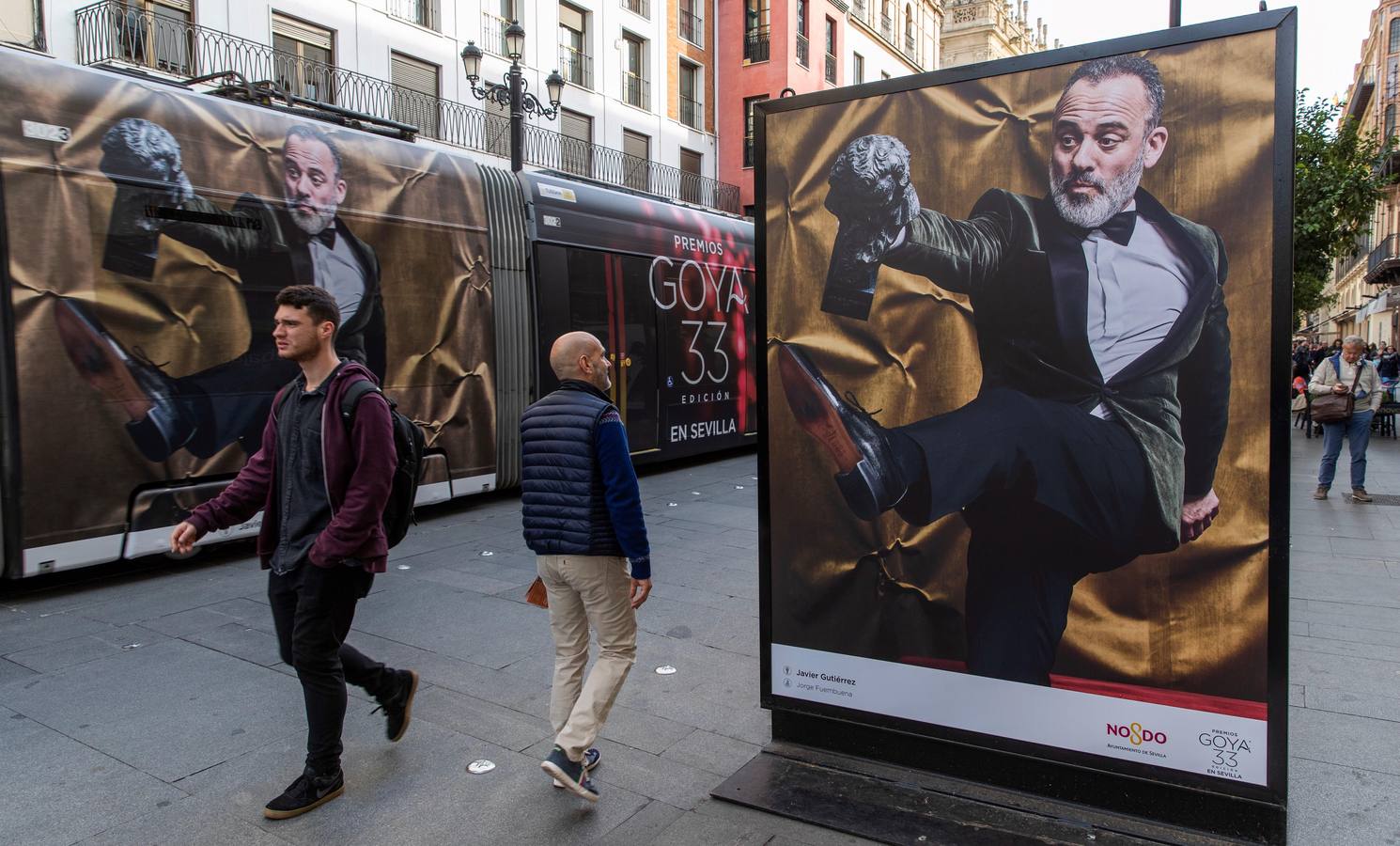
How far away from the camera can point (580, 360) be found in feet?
11.6

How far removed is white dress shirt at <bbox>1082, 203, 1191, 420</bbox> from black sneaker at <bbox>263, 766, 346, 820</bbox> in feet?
9.54

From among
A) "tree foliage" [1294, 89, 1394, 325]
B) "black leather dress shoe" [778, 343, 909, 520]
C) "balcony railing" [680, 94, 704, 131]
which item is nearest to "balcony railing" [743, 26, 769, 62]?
"balcony railing" [680, 94, 704, 131]

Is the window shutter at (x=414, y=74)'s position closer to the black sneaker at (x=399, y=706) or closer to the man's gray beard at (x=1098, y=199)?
the black sneaker at (x=399, y=706)

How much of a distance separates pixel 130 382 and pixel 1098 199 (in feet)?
19.9

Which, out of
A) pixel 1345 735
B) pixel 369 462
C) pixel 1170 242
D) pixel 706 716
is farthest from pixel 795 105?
pixel 1345 735

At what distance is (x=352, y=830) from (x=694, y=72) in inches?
1222

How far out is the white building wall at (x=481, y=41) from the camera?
57.5 ft

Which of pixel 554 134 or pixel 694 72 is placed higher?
pixel 694 72

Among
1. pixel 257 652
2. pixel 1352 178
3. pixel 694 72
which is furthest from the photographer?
pixel 694 72

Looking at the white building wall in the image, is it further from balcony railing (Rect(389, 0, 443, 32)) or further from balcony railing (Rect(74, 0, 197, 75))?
balcony railing (Rect(74, 0, 197, 75))

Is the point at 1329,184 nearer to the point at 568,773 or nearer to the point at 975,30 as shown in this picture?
the point at 568,773

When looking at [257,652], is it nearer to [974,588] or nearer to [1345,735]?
[974,588]

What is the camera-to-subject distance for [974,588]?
3385 millimetres

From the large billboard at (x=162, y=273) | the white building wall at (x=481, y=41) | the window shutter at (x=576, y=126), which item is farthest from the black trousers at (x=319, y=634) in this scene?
the window shutter at (x=576, y=126)
